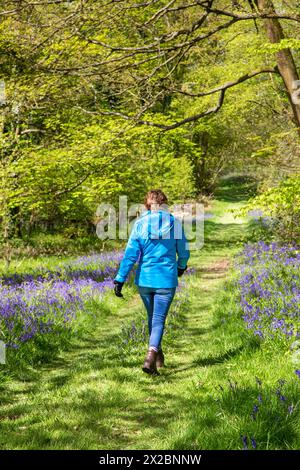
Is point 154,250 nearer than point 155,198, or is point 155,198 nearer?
point 154,250

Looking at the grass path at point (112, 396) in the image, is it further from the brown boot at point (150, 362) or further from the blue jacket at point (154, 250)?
the blue jacket at point (154, 250)

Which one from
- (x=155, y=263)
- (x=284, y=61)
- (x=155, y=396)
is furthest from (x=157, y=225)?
(x=284, y=61)

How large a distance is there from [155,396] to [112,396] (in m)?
0.48

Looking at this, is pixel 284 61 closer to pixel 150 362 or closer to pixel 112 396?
pixel 150 362

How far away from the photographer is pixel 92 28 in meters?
7.74

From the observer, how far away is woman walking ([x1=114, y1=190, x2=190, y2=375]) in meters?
→ 6.08

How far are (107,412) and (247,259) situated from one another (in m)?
8.83

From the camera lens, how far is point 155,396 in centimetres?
544

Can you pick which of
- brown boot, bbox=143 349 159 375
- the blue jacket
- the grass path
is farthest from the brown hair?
the grass path

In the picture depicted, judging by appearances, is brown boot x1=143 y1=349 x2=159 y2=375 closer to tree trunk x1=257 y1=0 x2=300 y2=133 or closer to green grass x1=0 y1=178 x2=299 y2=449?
green grass x1=0 y1=178 x2=299 y2=449

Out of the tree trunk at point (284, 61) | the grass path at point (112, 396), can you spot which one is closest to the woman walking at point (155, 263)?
the grass path at point (112, 396)

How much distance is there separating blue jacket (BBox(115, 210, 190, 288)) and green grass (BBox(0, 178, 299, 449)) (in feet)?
4.05

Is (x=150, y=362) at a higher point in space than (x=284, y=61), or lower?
lower
